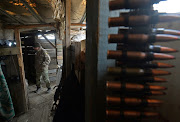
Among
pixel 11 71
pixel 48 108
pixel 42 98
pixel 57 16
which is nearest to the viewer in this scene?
pixel 57 16

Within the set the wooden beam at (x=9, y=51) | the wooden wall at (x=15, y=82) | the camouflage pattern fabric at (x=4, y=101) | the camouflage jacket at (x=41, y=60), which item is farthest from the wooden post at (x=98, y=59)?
the camouflage jacket at (x=41, y=60)

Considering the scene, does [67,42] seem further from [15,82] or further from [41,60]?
[41,60]

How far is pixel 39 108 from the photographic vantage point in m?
3.40

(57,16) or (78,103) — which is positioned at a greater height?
(57,16)

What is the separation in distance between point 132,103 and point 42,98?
431 cm

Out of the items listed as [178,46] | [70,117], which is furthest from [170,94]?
[70,117]

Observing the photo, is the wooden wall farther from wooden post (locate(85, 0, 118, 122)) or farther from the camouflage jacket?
wooden post (locate(85, 0, 118, 122))

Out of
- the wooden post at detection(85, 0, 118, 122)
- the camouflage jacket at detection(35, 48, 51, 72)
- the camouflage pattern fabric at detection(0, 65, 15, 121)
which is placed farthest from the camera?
the camouflage jacket at detection(35, 48, 51, 72)

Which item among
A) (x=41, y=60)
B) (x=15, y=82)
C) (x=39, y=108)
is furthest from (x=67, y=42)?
(x=41, y=60)

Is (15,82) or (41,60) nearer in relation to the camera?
(15,82)

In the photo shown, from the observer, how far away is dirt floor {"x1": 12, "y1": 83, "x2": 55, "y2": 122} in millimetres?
Result: 2891

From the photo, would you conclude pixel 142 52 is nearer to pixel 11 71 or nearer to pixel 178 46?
pixel 178 46

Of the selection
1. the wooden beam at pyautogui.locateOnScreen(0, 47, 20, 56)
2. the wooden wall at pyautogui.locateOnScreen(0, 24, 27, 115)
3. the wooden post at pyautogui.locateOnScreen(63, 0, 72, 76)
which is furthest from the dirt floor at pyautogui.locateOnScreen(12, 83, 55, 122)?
the wooden beam at pyautogui.locateOnScreen(0, 47, 20, 56)

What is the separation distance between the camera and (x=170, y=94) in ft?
2.28
